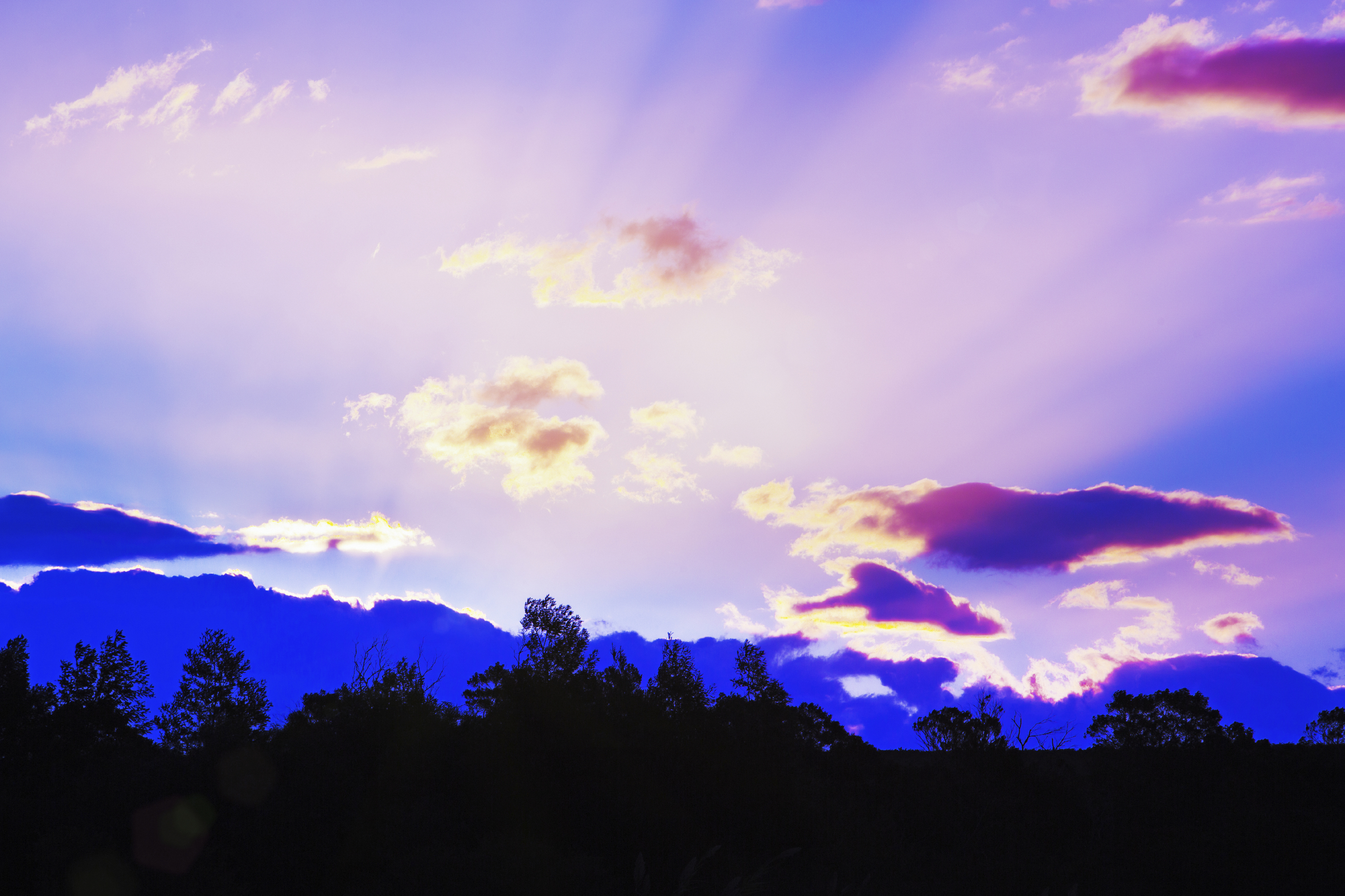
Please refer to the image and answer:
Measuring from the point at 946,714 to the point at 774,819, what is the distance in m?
49.1

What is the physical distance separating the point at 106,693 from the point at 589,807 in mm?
52369

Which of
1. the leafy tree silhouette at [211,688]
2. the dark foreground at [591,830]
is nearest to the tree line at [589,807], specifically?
the dark foreground at [591,830]

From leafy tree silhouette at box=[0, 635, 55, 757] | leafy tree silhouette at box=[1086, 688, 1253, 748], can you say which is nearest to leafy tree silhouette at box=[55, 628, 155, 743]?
leafy tree silhouette at box=[0, 635, 55, 757]

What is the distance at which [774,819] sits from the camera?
64.7 ft

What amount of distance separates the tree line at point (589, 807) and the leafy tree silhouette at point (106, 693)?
30.9m

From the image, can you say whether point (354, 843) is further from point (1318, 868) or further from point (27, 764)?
point (27, 764)

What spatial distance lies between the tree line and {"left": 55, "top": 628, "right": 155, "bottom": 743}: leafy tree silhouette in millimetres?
30858

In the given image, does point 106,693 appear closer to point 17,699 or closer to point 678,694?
point 17,699

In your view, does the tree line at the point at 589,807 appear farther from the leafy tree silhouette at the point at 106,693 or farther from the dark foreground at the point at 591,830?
the leafy tree silhouette at the point at 106,693

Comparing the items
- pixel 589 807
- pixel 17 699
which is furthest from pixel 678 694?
pixel 17 699

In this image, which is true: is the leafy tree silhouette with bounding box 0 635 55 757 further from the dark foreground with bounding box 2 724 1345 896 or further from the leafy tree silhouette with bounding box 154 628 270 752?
the dark foreground with bounding box 2 724 1345 896

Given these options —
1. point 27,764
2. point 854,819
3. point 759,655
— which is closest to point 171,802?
point 854,819

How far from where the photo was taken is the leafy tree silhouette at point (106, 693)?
51312 millimetres

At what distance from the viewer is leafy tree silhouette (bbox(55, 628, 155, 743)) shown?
168ft
